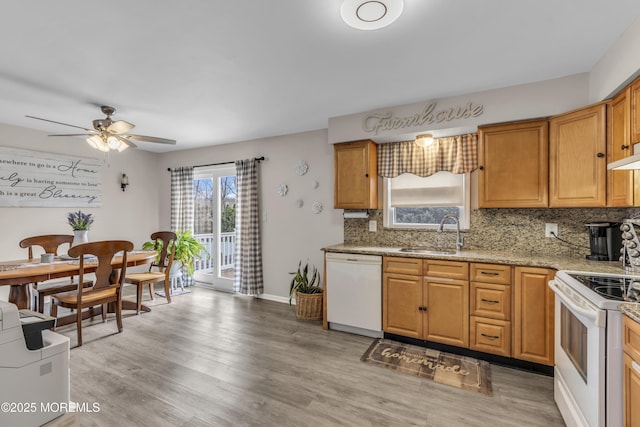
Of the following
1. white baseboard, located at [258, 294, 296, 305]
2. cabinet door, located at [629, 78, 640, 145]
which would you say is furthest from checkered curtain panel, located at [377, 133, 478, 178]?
white baseboard, located at [258, 294, 296, 305]

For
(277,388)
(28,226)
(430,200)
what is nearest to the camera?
(277,388)

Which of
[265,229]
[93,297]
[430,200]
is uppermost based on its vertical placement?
[430,200]

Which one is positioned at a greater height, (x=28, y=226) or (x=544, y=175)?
(x=544, y=175)

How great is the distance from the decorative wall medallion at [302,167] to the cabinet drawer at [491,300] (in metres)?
2.57

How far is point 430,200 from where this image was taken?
133 inches

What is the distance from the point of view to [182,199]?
5.34 metres

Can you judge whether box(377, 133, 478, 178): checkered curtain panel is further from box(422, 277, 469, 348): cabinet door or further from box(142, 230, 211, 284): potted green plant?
box(142, 230, 211, 284): potted green plant

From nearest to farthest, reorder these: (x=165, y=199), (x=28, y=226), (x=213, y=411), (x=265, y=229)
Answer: (x=213, y=411)
(x=28, y=226)
(x=265, y=229)
(x=165, y=199)

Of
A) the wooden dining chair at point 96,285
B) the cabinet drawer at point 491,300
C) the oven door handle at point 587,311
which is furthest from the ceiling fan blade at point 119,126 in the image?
the oven door handle at point 587,311

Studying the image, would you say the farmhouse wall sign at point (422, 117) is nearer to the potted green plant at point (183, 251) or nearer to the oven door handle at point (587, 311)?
the oven door handle at point (587, 311)

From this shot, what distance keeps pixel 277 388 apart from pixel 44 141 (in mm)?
4748

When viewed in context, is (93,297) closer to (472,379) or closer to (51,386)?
(51,386)

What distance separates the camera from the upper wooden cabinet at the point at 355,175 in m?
3.41

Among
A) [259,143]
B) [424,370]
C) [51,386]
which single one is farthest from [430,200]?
[51,386]
